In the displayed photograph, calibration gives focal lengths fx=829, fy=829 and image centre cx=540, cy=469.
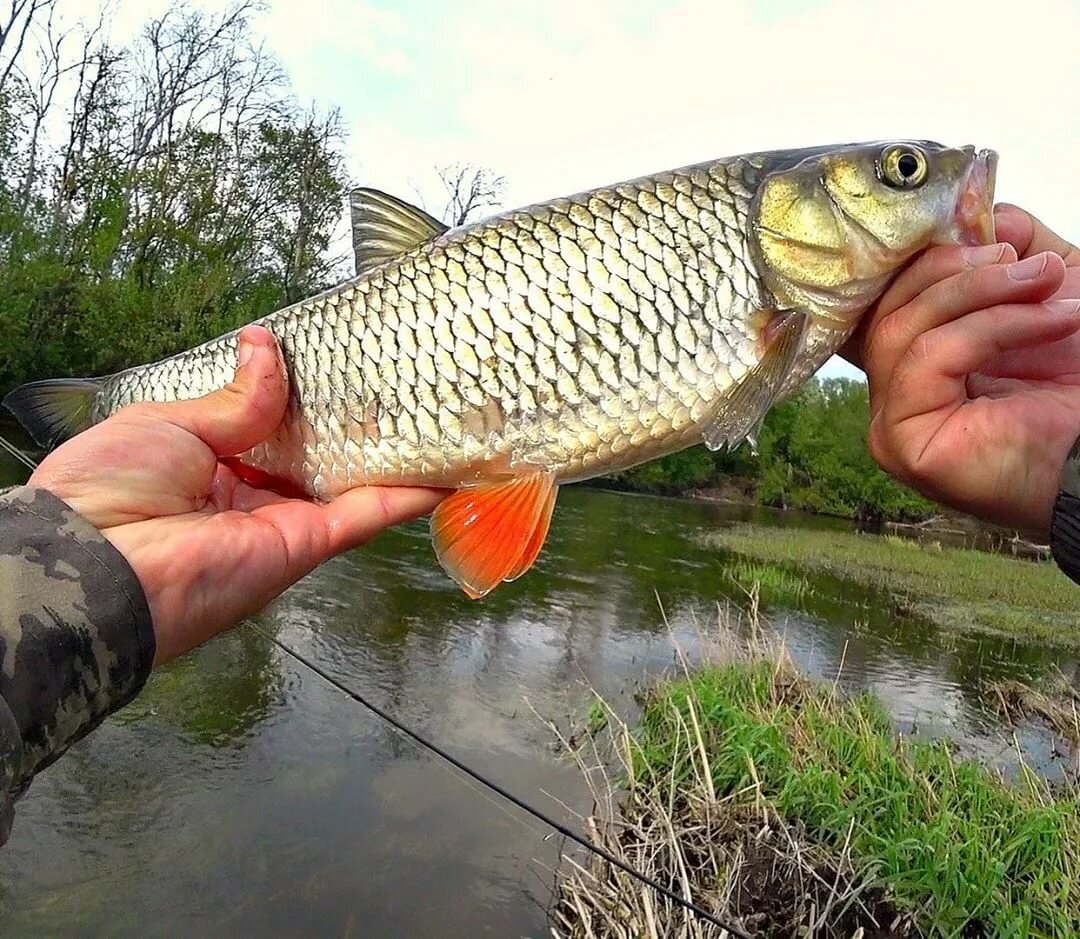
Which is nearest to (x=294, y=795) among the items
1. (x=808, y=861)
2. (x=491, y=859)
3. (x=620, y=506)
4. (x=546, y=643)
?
(x=491, y=859)

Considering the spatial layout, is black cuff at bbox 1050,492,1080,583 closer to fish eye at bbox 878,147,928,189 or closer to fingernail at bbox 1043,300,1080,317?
fingernail at bbox 1043,300,1080,317

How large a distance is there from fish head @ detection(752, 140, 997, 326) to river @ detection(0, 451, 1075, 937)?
504 cm

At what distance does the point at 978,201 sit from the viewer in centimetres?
224

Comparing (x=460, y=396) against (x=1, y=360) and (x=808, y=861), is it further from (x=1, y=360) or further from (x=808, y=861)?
(x=1, y=360)

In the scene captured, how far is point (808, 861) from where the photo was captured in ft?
16.3

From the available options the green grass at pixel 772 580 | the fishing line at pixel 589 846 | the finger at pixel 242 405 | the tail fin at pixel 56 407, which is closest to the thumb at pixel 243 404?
the finger at pixel 242 405

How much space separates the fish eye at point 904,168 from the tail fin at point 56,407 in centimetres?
275

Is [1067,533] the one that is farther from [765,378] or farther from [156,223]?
[156,223]

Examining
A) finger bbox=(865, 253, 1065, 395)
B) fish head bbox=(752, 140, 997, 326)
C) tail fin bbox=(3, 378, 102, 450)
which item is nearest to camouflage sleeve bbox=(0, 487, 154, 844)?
tail fin bbox=(3, 378, 102, 450)

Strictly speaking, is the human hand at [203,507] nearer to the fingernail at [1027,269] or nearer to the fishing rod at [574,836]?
the fishing rod at [574,836]

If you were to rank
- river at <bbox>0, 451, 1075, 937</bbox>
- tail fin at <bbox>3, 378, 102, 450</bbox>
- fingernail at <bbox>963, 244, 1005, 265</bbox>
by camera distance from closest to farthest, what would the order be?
fingernail at <bbox>963, 244, 1005, 265</bbox>, tail fin at <bbox>3, 378, 102, 450</bbox>, river at <bbox>0, 451, 1075, 937</bbox>

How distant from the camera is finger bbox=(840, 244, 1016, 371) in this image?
2145 mm

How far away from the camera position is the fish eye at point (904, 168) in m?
2.22

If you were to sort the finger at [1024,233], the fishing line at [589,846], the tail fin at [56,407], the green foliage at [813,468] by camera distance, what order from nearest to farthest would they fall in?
the finger at [1024,233] → the tail fin at [56,407] → the fishing line at [589,846] → the green foliage at [813,468]
